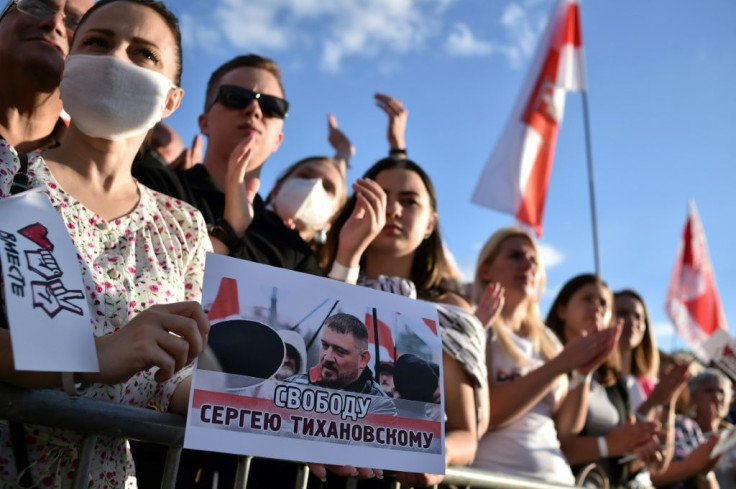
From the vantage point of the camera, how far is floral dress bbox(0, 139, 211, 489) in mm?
1560

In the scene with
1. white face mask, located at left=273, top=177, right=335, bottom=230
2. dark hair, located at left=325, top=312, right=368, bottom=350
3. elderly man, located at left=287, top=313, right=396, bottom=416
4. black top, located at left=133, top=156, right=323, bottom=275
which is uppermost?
white face mask, located at left=273, top=177, right=335, bottom=230

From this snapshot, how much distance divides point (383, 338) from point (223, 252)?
101 centimetres

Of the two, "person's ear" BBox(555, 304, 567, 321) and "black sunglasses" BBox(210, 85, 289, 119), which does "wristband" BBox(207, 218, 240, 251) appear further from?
"person's ear" BBox(555, 304, 567, 321)

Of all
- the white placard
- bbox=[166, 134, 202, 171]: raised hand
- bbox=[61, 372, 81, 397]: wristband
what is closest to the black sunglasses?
bbox=[166, 134, 202, 171]: raised hand

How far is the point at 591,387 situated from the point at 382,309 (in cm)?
340

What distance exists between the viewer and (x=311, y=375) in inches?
62.5

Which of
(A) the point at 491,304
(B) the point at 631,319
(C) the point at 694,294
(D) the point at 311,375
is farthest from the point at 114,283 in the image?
(C) the point at 694,294

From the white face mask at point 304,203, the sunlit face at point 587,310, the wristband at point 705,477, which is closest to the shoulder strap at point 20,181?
the white face mask at point 304,203

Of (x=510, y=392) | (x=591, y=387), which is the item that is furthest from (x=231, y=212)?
(x=591, y=387)

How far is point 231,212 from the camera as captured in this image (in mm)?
2646

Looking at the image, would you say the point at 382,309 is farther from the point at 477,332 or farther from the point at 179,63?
the point at 477,332

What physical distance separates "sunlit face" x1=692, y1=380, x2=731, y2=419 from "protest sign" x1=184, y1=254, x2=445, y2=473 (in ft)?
20.7

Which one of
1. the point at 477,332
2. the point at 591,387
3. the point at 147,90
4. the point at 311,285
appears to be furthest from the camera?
the point at 591,387

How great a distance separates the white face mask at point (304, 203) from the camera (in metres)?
4.05
